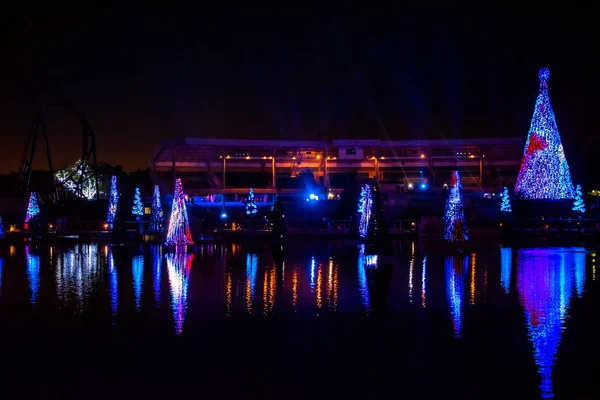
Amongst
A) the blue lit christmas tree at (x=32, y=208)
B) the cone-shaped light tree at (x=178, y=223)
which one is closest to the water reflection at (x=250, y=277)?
the cone-shaped light tree at (x=178, y=223)

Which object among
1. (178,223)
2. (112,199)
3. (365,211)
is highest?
(112,199)

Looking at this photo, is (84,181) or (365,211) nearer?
(365,211)

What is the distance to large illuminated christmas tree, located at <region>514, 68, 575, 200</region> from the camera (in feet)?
123

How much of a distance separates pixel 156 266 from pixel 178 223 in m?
8.18

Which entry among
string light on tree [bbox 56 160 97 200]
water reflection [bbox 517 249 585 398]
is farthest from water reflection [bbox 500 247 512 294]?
string light on tree [bbox 56 160 97 200]

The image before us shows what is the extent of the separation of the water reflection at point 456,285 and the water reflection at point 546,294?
1.10 metres

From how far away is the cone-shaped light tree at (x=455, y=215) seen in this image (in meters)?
30.8

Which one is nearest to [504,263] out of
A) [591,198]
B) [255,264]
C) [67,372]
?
[255,264]

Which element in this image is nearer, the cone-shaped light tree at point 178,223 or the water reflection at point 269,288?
the water reflection at point 269,288

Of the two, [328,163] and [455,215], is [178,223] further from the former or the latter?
[328,163]

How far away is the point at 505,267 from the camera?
2141 centimetres

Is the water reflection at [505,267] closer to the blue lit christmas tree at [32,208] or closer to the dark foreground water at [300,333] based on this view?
the dark foreground water at [300,333]

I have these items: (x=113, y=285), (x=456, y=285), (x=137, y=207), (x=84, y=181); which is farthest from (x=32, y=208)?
(x=456, y=285)

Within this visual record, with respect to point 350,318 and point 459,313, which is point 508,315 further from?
point 350,318
